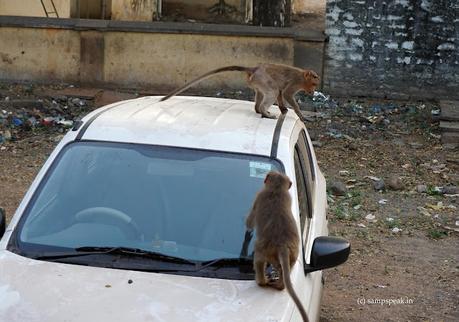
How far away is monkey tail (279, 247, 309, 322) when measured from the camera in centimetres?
377

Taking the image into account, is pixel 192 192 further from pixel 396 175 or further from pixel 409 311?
pixel 396 175

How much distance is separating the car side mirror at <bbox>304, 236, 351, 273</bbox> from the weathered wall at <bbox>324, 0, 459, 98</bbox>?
10.1 m

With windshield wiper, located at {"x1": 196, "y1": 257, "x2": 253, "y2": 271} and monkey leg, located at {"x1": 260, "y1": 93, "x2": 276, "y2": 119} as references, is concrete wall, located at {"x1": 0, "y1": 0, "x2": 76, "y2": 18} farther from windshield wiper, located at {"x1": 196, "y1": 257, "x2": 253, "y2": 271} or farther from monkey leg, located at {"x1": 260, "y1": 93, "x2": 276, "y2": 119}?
windshield wiper, located at {"x1": 196, "y1": 257, "x2": 253, "y2": 271}

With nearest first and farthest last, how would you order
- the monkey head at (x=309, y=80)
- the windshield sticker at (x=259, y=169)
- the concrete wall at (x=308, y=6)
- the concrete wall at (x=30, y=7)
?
the windshield sticker at (x=259, y=169)
the monkey head at (x=309, y=80)
the concrete wall at (x=30, y=7)
the concrete wall at (x=308, y=6)

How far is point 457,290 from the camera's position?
7156 mm

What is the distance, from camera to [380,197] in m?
9.81

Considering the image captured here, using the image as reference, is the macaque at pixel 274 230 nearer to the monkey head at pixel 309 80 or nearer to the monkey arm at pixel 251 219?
the monkey arm at pixel 251 219

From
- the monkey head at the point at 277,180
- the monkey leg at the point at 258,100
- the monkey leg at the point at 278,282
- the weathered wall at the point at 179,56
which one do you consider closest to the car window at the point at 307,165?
the monkey leg at the point at 258,100

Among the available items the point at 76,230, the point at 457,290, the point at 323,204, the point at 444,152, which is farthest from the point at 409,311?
the point at 444,152

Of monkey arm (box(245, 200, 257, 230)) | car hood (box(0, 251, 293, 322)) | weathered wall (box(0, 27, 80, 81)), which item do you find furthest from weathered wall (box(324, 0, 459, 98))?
car hood (box(0, 251, 293, 322))

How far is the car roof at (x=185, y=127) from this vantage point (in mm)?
4605

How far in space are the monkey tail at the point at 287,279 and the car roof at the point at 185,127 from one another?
30.2 inches

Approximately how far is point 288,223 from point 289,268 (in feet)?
0.80

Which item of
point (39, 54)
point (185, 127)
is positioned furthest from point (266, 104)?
point (39, 54)
